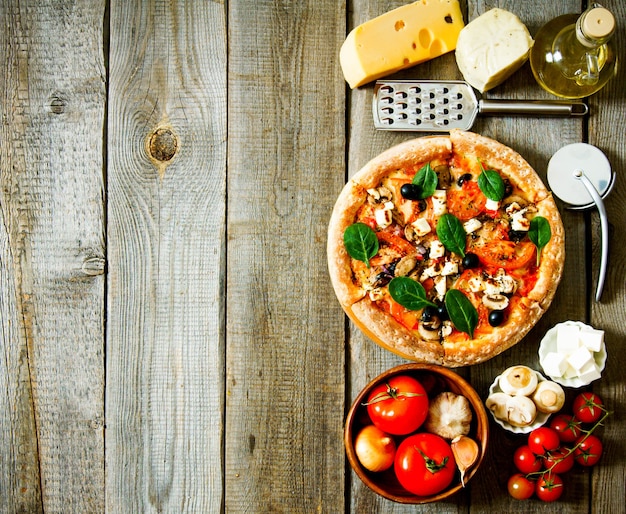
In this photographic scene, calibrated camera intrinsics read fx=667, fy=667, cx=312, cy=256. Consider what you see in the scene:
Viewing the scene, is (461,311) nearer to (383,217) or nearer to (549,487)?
(383,217)

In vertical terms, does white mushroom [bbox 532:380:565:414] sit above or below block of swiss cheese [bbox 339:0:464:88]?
below

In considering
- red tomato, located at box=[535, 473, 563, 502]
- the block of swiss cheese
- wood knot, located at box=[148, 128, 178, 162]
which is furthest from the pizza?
wood knot, located at box=[148, 128, 178, 162]

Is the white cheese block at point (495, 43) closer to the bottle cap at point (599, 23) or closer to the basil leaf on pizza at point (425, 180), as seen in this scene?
the bottle cap at point (599, 23)

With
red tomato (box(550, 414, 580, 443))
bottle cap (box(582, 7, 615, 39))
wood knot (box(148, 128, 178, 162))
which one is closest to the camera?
bottle cap (box(582, 7, 615, 39))

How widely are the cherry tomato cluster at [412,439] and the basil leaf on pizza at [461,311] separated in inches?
6.3

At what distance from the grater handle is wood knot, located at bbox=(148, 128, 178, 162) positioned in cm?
75

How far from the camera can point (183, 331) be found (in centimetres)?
162

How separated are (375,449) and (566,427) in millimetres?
447

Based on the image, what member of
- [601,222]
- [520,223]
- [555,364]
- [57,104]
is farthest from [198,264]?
[601,222]

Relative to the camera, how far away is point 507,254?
150 cm

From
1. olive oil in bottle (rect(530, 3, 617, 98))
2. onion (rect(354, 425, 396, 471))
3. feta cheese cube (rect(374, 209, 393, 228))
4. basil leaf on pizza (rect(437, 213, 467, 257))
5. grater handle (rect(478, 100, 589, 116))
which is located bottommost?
onion (rect(354, 425, 396, 471))

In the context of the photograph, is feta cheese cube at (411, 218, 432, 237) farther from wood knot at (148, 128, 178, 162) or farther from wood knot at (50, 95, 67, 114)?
wood knot at (50, 95, 67, 114)

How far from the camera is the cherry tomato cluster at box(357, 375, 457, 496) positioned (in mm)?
1431

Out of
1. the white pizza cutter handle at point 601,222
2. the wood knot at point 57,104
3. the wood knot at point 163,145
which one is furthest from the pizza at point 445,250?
the wood knot at point 57,104
